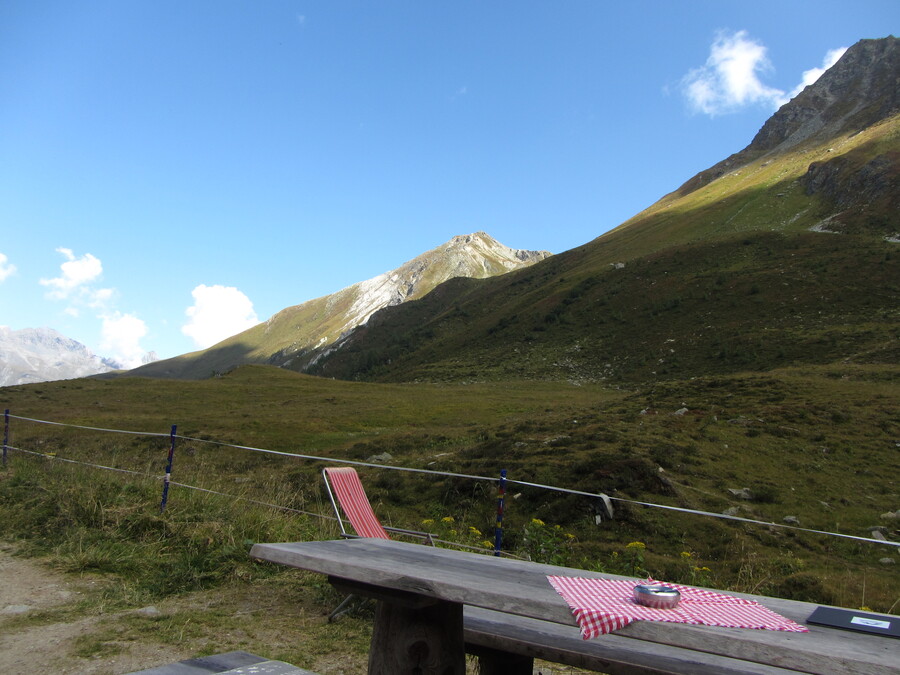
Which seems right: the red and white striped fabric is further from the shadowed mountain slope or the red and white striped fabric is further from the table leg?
the shadowed mountain slope

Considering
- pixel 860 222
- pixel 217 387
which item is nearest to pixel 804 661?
pixel 217 387

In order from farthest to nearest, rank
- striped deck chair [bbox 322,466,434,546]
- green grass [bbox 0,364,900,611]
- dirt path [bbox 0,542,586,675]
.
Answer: green grass [bbox 0,364,900,611], striped deck chair [bbox 322,466,434,546], dirt path [bbox 0,542,586,675]

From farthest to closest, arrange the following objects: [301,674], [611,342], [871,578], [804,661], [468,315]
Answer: [468,315] < [611,342] < [871,578] < [301,674] < [804,661]

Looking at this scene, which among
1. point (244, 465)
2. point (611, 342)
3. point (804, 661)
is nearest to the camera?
point (804, 661)

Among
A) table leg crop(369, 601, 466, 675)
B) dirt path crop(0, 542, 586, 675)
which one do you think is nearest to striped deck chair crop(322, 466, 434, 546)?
dirt path crop(0, 542, 586, 675)

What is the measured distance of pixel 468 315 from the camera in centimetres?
8719

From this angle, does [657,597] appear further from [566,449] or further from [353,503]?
[566,449]

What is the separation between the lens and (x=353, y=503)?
6715 mm

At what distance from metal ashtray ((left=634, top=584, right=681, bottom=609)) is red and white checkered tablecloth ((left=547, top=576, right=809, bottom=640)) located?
0.02m

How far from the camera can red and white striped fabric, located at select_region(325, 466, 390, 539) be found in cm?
647

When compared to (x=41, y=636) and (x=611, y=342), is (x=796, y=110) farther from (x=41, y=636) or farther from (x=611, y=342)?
(x=41, y=636)

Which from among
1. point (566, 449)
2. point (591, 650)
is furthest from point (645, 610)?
point (566, 449)

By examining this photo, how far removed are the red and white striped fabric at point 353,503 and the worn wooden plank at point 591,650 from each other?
3043 mm

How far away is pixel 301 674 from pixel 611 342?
50.1 meters
